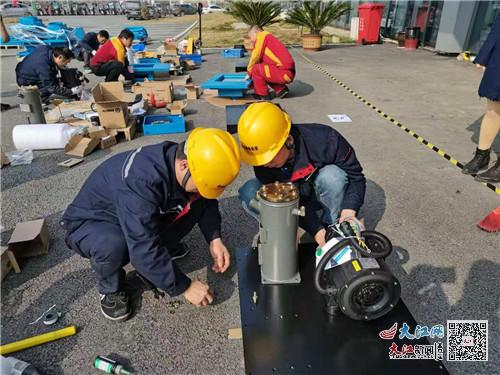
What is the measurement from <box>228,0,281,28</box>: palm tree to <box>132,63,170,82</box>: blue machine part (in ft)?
17.5

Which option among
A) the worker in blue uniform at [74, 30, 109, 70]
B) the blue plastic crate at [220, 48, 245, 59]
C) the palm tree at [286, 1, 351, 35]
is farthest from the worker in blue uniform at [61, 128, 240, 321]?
the palm tree at [286, 1, 351, 35]

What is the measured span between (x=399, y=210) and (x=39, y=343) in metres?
3.06

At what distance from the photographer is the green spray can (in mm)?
1873

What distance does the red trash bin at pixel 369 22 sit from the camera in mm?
14102

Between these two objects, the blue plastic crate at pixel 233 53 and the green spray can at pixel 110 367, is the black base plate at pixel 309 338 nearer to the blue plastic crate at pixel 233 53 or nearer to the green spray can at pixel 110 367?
the green spray can at pixel 110 367

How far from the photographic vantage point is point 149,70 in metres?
8.49

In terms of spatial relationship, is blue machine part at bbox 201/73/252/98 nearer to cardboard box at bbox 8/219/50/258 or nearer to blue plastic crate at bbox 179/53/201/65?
blue plastic crate at bbox 179/53/201/65

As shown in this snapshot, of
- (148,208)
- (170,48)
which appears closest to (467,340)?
(148,208)

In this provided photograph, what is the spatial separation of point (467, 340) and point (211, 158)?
1.84 metres

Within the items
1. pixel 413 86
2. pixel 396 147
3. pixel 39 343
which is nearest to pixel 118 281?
pixel 39 343

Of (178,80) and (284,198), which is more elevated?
(284,198)

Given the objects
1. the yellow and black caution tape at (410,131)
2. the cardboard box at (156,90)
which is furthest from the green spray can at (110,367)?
the cardboard box at (156,90)

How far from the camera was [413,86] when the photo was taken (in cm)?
786

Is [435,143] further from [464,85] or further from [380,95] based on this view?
[464,85]
